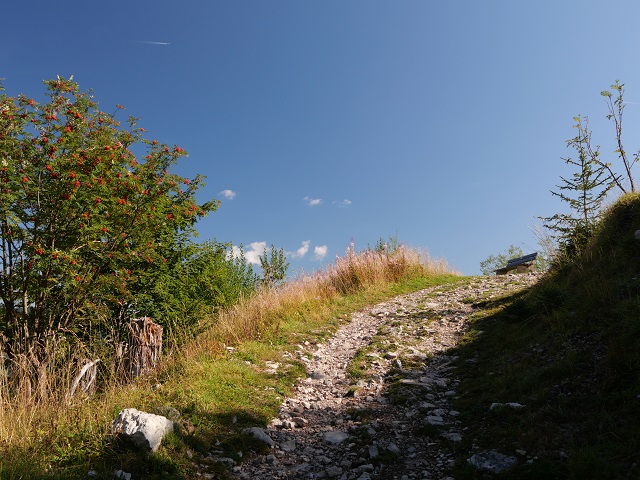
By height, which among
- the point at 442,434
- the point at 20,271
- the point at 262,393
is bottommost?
the point at 442,434

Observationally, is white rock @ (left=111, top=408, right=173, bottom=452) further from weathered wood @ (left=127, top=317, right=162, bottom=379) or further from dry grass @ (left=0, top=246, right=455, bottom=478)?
weathered wood @ (left=127, top=317, right=162, bottom=379)

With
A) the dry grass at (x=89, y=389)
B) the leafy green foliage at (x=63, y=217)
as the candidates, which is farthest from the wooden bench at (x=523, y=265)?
the leafy green foliage at (x=63, y=217)

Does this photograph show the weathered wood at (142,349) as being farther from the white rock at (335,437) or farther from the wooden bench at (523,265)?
the wooden bench at (523,265)

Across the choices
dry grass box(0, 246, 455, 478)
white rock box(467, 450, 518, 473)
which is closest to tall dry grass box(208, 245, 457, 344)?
dry grass box(0, 246, 455, 478)

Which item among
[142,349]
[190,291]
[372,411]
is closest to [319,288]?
[190,291]

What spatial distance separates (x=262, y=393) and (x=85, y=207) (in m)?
5.77

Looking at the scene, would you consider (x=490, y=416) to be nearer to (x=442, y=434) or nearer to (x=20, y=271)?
(x=442, y=434)

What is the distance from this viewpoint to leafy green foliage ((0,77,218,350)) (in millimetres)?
8172

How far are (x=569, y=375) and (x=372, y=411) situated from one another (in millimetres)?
2537

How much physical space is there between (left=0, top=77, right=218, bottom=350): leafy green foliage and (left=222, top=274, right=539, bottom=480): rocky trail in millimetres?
4793

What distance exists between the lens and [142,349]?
7.10 m

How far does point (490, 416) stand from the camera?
483 centimetres

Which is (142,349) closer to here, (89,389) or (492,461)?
(89,389)

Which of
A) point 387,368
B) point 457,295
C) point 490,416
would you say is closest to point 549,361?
point 490,416
